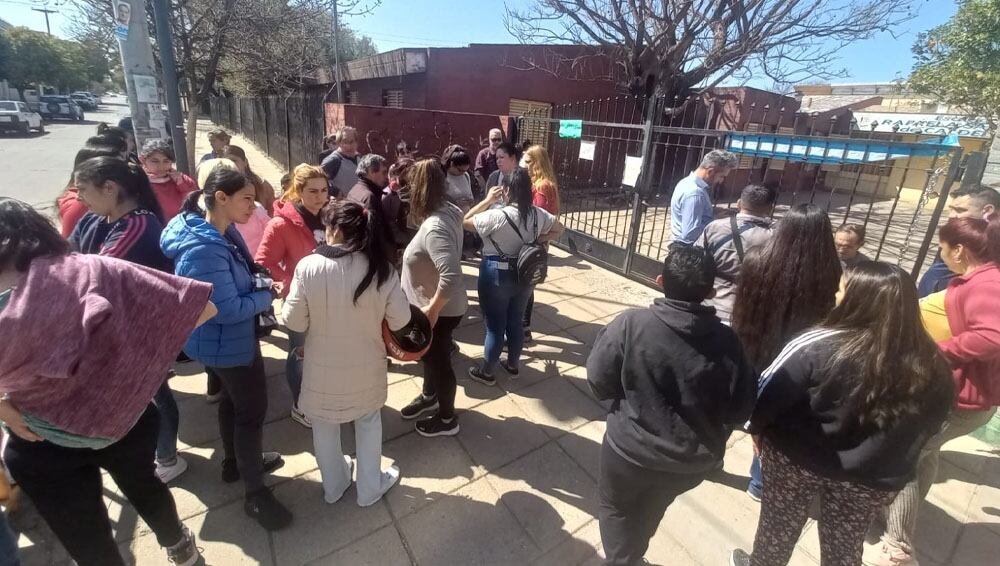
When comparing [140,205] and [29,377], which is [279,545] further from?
[140,205]

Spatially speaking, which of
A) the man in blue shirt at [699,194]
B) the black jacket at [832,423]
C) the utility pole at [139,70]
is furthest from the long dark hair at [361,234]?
the utility pole at [139,70]

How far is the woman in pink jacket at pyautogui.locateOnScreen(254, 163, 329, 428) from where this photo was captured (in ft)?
9.07

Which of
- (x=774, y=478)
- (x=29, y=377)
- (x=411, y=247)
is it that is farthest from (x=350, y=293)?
(x=774, y=478)

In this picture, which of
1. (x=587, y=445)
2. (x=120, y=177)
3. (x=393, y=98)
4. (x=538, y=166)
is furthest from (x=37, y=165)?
(x=587, y=445)

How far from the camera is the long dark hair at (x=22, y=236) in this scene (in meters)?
1.31

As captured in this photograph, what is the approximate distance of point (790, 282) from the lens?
1.98 meters

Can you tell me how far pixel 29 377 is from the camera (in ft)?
4.28

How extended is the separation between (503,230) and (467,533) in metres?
1.79

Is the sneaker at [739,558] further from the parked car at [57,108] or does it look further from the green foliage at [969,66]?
the parked car at [57,108]

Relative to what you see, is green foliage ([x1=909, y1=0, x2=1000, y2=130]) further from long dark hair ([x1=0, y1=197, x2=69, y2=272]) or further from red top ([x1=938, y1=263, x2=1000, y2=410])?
long dark hair ([x1=0, y1=197, x2=69, y2=272])

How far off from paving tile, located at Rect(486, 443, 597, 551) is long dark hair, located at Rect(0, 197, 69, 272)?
2210 mm

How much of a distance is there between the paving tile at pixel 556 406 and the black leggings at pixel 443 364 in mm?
662

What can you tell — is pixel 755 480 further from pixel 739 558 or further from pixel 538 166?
pixel 538 166

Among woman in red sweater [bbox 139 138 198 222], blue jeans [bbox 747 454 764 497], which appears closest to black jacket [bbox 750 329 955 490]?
blue jeans [bbox 747 454 764 497]
